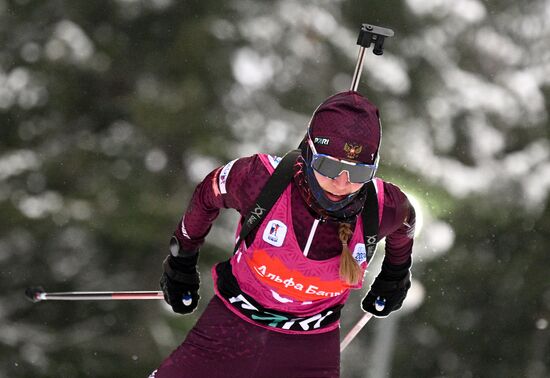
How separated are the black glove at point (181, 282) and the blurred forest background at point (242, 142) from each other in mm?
4262

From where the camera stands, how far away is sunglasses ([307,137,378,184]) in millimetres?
2475

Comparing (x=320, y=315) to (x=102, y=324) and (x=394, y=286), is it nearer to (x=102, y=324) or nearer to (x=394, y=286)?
(x=394, y=286)

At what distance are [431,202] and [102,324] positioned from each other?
3.36 meters

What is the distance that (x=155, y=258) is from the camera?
7691mm

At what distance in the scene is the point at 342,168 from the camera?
2.48m

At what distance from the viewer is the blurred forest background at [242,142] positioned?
748 cm

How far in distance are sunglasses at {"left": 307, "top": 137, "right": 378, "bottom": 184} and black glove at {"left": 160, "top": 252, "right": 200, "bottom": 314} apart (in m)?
0.82

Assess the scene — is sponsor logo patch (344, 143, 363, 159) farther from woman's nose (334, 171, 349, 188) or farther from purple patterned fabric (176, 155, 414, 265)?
purple patterned fabric (176, 155, 414, 265)

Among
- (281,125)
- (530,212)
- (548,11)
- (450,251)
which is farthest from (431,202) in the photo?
Answer: (548,11)

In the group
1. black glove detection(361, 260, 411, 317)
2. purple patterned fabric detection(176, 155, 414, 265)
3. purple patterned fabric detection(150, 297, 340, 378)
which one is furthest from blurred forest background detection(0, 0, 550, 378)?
purple patterned fabric detection(150, 297, 340, 378)

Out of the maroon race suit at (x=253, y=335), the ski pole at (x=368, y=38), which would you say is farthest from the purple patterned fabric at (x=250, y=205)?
the ski pole at (x=368, y=38)

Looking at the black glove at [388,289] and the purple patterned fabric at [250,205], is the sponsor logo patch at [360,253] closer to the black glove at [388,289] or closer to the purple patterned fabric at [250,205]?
the purple patterned fabric at [250,205]

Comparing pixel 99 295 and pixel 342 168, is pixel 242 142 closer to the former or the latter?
pixel 99 295

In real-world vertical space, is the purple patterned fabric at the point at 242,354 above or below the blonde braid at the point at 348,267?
below
